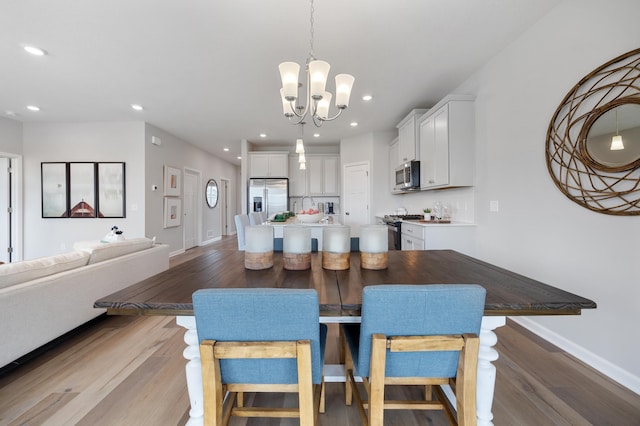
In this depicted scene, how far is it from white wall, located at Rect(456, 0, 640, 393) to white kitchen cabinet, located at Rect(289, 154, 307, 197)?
177 inches

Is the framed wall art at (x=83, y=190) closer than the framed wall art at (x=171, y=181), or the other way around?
the framed wall art at (x=83, y=190)

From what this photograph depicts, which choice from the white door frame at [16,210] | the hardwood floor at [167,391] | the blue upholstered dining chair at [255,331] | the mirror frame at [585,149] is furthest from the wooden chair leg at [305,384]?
the white door frame at [16,210]

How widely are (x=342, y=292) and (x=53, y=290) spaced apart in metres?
2.25

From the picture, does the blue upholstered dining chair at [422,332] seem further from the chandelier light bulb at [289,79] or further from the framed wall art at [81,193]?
the framed wall art at [81,193]

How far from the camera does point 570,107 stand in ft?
6.63

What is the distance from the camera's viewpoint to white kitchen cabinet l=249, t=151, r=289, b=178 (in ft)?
21.7

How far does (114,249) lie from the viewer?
259 centimetres

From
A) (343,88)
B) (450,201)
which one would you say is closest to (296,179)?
(450,201)

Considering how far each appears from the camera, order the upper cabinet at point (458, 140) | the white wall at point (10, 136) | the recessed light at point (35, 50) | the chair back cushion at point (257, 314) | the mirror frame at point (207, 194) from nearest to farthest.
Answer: the chair back cushion at point (257, 314) → the recessed light at point (35, 50) → the upper cabinet at point (458, 140) → the white wall at point (10, 136) → the mirror frame at point (207, 194)

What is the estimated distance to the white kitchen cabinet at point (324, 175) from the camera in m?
6.96

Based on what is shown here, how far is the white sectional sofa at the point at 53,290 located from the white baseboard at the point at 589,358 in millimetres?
3866

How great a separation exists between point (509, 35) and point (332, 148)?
16.3 feet

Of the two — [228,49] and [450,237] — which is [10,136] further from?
[450,237]

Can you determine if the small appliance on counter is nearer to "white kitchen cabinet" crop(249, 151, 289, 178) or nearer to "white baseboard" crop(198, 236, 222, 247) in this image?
"white kitchen cabinet" crop(249, 151, 289, 178)
